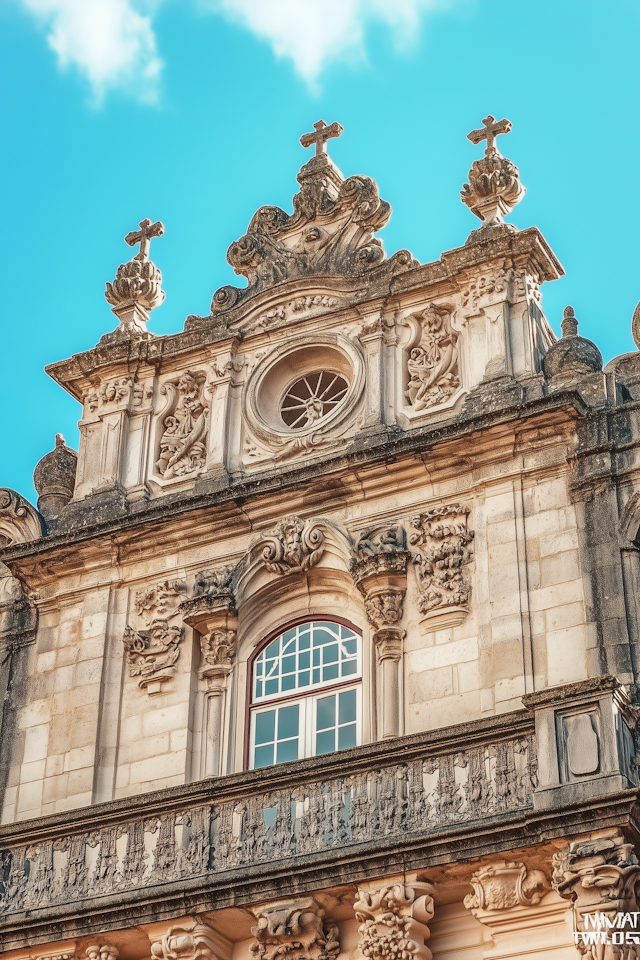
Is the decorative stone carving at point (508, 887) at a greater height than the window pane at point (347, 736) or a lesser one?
lesser

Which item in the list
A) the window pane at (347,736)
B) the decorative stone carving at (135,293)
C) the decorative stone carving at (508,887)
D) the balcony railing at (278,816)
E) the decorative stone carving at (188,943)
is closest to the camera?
the decorative stone carving at (508,887)

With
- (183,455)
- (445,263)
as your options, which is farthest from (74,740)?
(445,263)

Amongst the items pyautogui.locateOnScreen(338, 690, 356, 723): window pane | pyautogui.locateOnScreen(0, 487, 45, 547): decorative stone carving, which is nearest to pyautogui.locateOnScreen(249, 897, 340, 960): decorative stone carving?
pyautogui.locateOnScreen(338, 690, 356, 723): window pane

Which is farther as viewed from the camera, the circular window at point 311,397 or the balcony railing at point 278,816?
the circular window at point 311,397

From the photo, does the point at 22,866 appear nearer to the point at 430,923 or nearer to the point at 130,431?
the point at 430,923

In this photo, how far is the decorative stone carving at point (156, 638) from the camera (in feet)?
62.3

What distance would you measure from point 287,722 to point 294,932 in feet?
11.1

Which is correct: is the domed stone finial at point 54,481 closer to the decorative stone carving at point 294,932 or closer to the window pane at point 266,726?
the window pane at point 266,726

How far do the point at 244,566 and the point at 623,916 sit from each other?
261 inches

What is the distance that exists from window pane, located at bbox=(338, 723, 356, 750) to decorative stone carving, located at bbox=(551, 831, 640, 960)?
3.98m

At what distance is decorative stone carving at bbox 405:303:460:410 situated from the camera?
64.9 feet

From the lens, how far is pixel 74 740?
61.8 feet

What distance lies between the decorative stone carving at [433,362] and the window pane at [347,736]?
385 cm

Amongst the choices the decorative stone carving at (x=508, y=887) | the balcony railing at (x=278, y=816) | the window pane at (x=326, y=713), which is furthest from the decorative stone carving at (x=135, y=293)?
the decorative stone carving at (x=508, y=887)
